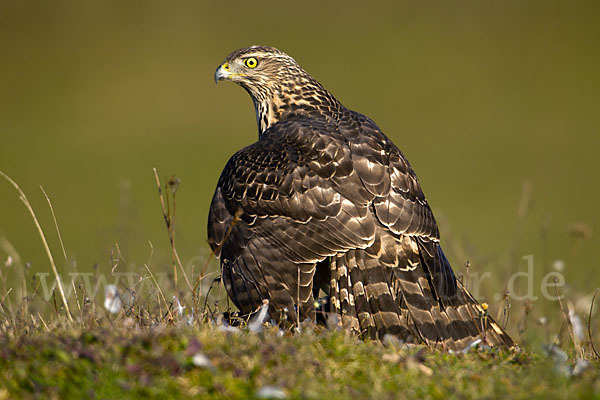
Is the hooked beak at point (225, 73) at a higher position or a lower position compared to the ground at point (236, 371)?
higher

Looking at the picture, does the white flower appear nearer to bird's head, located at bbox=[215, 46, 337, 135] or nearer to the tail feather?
the tail feather

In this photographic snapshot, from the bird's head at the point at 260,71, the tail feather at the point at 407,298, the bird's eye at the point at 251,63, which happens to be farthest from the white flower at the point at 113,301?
the bird's eye at the point at 251,63

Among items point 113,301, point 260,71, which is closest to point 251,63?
point 260,71

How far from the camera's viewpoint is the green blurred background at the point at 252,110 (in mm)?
18391

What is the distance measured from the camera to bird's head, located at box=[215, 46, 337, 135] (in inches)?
293

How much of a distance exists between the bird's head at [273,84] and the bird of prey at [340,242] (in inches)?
43.9

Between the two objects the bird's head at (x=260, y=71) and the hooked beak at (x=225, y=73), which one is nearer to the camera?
the bird's head at (x=260, y=71)

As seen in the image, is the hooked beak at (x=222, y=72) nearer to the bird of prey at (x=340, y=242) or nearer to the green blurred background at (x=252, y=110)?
the bird of prey at (x=340, y=242)

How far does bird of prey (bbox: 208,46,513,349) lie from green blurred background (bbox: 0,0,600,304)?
25.4 ft

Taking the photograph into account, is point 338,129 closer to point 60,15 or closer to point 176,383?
point 176,383

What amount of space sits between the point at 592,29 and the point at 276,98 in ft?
97.5

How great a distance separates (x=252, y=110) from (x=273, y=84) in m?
22.1

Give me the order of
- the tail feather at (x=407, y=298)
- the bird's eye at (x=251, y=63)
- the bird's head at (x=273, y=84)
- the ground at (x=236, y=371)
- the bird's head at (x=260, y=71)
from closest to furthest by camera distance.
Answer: the ground at (x=236, y=371) < the tail feather at (x=407, y=298) < the bird's head at (x=273, y=84) < the bird's head at (x=260, y=71) < the bird's eye at (x=251, y=63)

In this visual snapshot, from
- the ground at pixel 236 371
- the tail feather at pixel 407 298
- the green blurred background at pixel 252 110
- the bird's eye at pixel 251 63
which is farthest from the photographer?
the green blurred background at pixel 252 110
